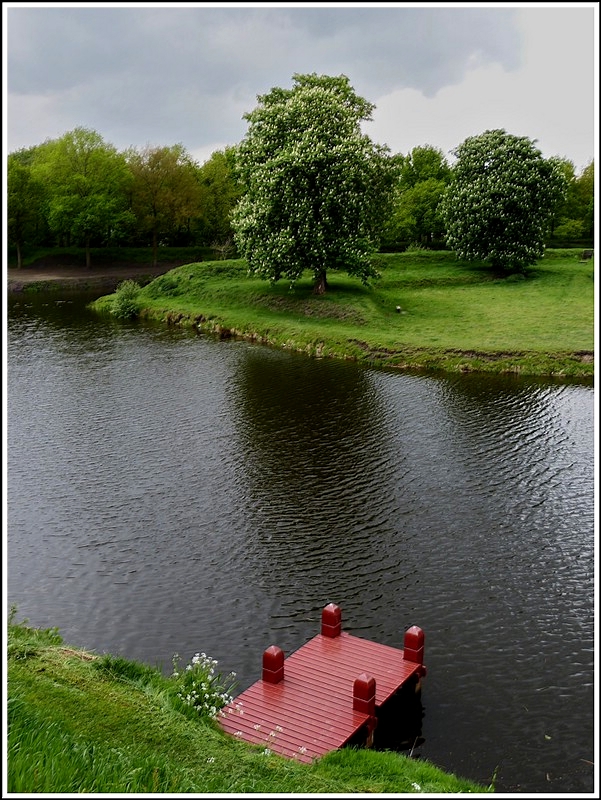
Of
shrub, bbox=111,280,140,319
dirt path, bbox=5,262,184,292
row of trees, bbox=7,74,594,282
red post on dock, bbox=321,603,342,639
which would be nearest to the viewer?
red post on dock, bbox=321,603,342,639

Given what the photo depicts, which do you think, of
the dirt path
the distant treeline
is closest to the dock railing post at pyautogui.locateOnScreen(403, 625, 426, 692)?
the distant treeline

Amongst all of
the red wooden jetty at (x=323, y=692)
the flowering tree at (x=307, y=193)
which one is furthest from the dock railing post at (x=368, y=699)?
the flowering tree at (x=307, y=193)

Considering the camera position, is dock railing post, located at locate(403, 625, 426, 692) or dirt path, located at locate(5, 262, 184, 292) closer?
dock railing post, located at locate(403, 625, 426, 692)

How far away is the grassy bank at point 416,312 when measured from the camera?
4750cm

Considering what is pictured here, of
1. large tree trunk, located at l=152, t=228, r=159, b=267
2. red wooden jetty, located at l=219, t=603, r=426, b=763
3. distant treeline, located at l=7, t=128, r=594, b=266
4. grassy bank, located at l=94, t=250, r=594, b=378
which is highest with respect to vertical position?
distant treeline, located at l=7, t=128, r=594, b=266

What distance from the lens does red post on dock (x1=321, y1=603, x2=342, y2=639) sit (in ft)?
62.9

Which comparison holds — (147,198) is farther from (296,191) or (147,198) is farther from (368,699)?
(368,699)

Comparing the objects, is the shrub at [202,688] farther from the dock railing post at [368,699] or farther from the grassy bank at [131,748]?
the dock railing post at [368,699]

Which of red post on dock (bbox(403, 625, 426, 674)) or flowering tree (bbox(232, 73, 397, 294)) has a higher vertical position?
flowering tree (bbox(232, 73, 397, 294))

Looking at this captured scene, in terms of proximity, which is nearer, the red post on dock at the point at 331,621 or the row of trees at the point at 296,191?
the red post on dock at the point at 331,621

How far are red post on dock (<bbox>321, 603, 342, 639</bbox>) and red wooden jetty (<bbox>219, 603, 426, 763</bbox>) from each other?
0.08ft

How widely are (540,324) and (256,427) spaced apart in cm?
2676

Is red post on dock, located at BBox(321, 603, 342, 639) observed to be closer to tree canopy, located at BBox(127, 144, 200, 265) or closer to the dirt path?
the dirt path

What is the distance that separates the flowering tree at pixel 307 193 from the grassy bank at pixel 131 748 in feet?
144
